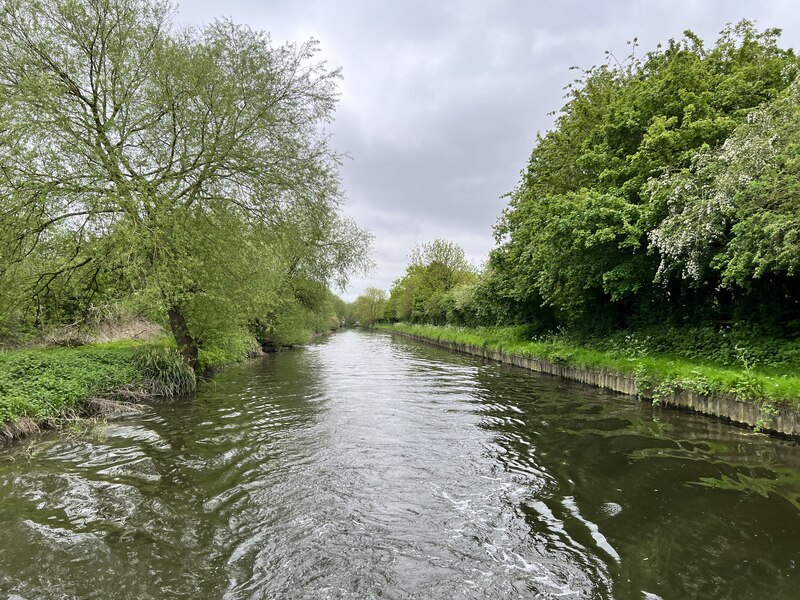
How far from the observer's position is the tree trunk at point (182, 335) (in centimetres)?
1476

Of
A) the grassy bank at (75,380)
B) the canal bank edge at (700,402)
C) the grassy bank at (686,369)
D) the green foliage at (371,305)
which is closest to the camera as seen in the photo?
the grassy bank at (75,380)

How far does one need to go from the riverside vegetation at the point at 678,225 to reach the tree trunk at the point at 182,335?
45.4 feet

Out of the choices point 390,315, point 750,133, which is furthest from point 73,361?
point 390,315

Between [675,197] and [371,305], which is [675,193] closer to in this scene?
[675,197]

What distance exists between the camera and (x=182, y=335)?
50.0 ft

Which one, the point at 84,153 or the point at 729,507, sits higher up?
the point at 84,153

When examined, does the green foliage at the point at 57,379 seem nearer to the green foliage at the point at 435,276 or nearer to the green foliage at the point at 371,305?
the green foliage at the point at 435,276

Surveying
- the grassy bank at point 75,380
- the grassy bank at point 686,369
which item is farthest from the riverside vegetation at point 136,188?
the grassy bank at point 686,369

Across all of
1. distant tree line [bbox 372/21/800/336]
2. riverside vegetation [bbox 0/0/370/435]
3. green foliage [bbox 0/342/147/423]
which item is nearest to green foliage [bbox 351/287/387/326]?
distant tree line [bbox 372/21/800/336]

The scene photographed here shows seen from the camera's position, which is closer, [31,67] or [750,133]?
[750,133]

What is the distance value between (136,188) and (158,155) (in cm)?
254

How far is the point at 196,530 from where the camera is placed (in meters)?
5.02

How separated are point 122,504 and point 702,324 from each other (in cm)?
1552

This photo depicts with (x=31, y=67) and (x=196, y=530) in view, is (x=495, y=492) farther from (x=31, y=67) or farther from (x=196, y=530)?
(x=31, y=67)
